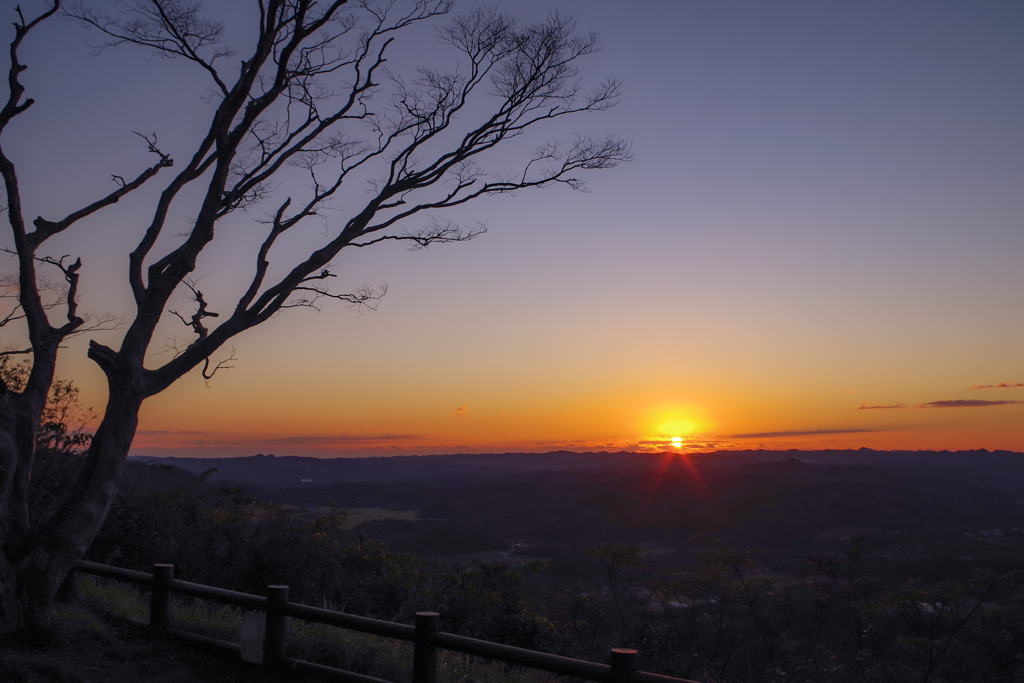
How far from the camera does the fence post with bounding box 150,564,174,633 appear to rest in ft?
24.8

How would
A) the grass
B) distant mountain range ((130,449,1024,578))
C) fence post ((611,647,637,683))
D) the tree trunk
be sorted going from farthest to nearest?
distant mountain range ((130,449,1024,578)), the grass, the tree trunk, fence post ((611,647,637,683))

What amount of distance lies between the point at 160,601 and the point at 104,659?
3.21ft

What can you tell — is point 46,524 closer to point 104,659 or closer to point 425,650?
point 104,659

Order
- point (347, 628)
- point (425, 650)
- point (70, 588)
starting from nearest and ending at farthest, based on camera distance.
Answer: point (425, 650)
point (347, 628)
point (70, 588)

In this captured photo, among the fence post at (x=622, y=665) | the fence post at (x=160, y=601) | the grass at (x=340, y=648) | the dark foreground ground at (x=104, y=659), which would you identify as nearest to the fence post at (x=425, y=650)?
the grass at (x=340, y=648)

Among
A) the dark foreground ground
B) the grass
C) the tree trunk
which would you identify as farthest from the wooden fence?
the tree trunk

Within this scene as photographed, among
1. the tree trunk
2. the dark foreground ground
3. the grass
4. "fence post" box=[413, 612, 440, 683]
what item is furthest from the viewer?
the grass

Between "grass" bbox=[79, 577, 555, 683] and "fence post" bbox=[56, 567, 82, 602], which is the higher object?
"fence post" bbox=[56, 567, 82, 602]

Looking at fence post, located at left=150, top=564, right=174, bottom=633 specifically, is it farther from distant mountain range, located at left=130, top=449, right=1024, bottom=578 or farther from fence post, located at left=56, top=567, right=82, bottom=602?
distant mountain range, located at left=130, top=449, right=1024, bottom=578

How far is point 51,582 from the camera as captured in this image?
6.68 meters

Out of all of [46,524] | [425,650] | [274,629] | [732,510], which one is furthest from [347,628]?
[732,510]

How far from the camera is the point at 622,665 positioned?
4.62 metres

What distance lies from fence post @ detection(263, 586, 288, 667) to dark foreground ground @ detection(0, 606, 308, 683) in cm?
20

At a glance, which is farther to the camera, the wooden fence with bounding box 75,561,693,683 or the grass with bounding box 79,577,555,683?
the grass with bounding box 79,577,555,683
